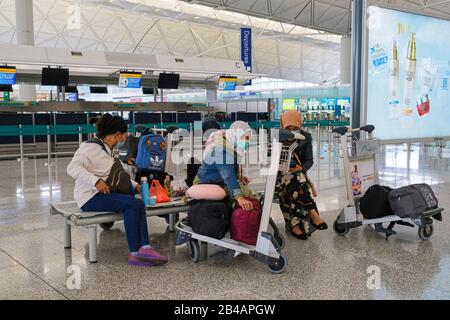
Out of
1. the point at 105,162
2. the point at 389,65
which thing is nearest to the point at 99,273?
the point at 105,162

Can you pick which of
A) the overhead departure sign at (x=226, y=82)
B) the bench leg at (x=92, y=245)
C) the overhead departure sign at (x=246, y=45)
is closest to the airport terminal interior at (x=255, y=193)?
the bench leg at (x=92, y=245)

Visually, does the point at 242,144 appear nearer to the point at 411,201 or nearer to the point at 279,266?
the point at 279,266

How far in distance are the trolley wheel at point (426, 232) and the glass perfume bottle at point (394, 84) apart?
3621 millimetres

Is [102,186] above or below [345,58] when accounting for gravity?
below

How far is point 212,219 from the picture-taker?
390 cm

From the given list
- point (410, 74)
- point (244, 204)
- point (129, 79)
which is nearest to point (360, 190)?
point (244, 204)

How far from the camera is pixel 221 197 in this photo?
4.06 metres

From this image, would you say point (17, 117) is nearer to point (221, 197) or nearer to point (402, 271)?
point (221, 197)

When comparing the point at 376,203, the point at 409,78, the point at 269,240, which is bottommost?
the point at 269,240

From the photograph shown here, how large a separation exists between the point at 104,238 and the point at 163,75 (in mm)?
11678

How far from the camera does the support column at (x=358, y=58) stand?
6.78 m

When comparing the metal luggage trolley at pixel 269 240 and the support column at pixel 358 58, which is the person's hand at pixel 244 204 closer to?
the metal luggage trolley at pixel 269 240

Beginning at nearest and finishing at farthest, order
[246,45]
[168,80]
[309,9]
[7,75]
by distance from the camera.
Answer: [7,75] < [168,80] < [246,45] < [309,9]

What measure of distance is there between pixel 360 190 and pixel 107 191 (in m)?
2.63
